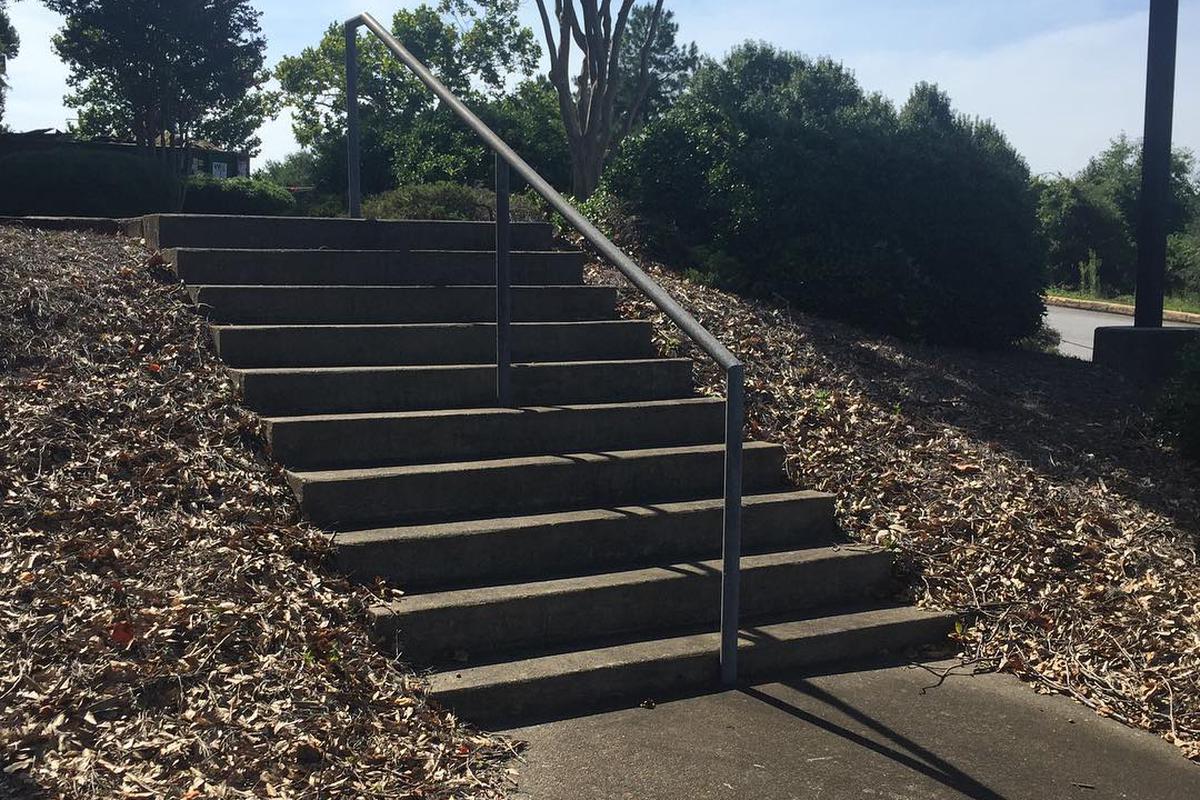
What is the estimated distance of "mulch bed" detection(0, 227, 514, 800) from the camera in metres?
2.88

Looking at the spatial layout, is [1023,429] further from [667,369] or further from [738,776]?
[738,776]

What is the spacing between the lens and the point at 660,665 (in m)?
3.74

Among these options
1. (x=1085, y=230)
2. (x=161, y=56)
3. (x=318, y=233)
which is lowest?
(x=318, y=233)

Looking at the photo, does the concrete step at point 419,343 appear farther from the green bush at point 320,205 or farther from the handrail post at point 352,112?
the green bush at point 320,205

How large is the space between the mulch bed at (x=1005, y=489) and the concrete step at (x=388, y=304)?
63cm

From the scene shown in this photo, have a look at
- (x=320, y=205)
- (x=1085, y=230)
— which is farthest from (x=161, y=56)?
(x=1085, y=230)

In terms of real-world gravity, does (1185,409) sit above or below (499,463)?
above

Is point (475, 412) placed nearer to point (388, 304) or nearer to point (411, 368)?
point (411, 368)

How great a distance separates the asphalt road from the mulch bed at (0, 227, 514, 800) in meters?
9.76

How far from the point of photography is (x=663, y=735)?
3.39 m

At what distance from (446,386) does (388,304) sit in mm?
751

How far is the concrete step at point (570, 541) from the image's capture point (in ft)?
12.7

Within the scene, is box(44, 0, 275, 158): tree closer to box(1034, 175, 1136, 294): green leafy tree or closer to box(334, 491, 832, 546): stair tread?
box(1034, 175, 1136, 294): green leafy tree

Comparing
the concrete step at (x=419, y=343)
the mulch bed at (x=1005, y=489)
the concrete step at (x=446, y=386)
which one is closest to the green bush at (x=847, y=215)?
the mulch bed at (x=1005, y=489)
